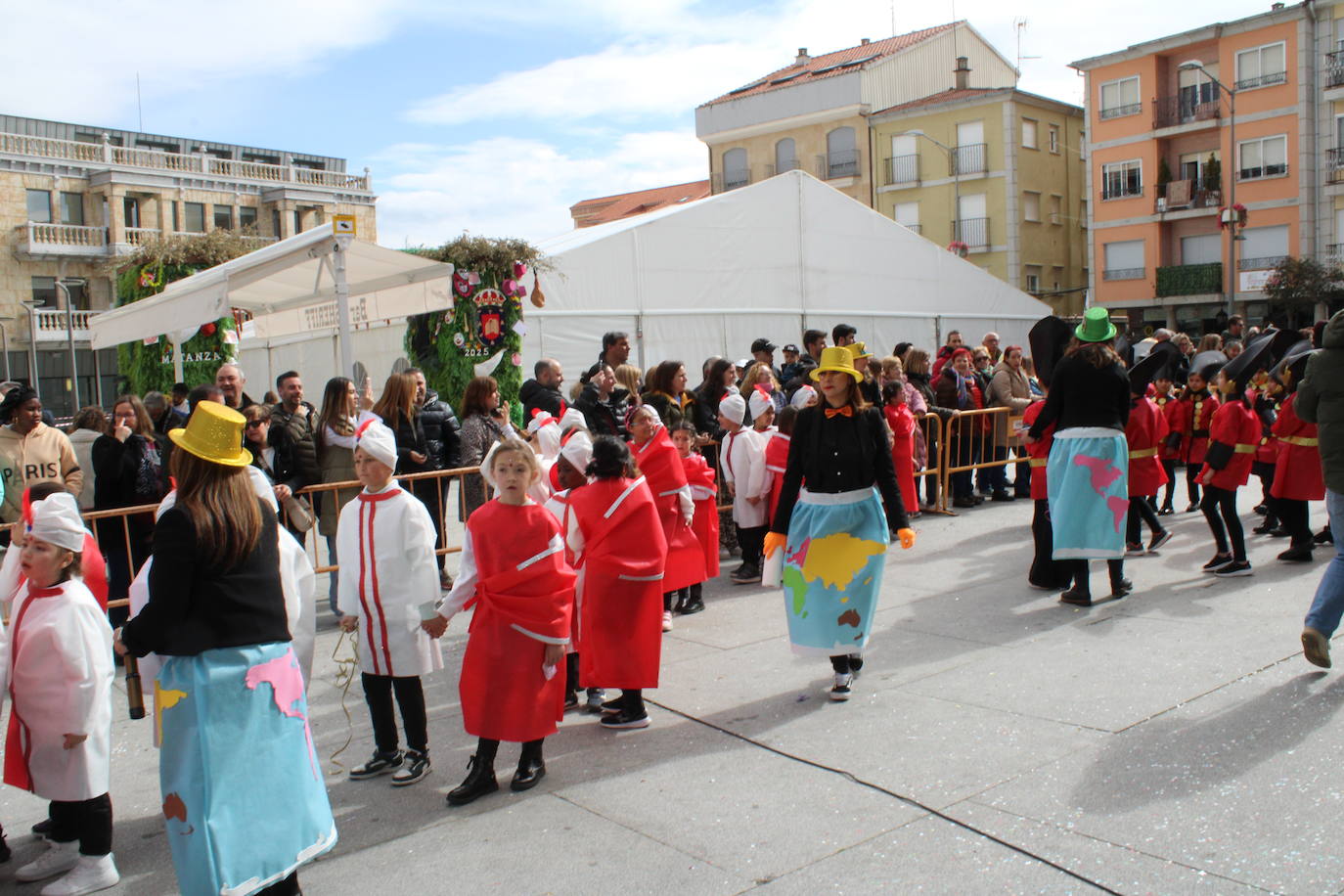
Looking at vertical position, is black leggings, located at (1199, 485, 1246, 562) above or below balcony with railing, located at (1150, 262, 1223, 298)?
below

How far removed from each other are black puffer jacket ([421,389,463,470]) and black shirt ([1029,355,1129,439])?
434 centimetres

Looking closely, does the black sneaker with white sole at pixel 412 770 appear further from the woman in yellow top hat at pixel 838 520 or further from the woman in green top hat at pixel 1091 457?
the woman in green top hat at pixel 1091 457

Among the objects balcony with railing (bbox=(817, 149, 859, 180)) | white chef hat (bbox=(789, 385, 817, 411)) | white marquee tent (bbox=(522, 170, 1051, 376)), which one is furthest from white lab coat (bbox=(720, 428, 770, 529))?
balcony with railing (bbox=(817, 149, 859, 180))

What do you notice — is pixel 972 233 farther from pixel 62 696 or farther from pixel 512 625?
pixel 62 696

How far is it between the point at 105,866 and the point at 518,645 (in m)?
Result: 1.63

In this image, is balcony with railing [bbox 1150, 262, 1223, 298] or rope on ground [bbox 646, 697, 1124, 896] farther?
balcony with railing [bbox 1150, 262, 1223, 298]

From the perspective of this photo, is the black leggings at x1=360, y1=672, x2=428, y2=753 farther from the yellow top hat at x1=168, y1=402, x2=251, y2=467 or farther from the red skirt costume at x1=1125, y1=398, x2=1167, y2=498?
the red skirt costume at x1=1125, y1=398, x2=1167, y2=498

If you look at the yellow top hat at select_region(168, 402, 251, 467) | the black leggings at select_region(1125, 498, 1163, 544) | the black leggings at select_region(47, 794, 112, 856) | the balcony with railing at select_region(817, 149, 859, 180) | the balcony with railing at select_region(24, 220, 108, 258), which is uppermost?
the balcony with railing at select_region(817, 149, 859, 180)

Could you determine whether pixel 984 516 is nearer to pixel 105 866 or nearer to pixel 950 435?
pixel 950 435

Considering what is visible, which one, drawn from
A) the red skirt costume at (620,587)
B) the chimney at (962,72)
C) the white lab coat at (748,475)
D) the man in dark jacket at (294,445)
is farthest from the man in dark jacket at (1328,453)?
the chimney at (962,72)

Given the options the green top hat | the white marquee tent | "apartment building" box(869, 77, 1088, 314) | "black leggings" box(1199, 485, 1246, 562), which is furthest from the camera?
"apartment building" box(869, 77, 1088, 314)

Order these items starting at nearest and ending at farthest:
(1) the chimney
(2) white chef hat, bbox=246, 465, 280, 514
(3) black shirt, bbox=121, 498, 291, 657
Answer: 1. (3) black shirt, bbox=121, 498, 291, 657
2. (2) white chef hat, bbox=246, 465, 280, 514
3. (1) the chimney

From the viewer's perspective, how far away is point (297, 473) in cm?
795

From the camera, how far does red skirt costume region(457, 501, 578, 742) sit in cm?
451
